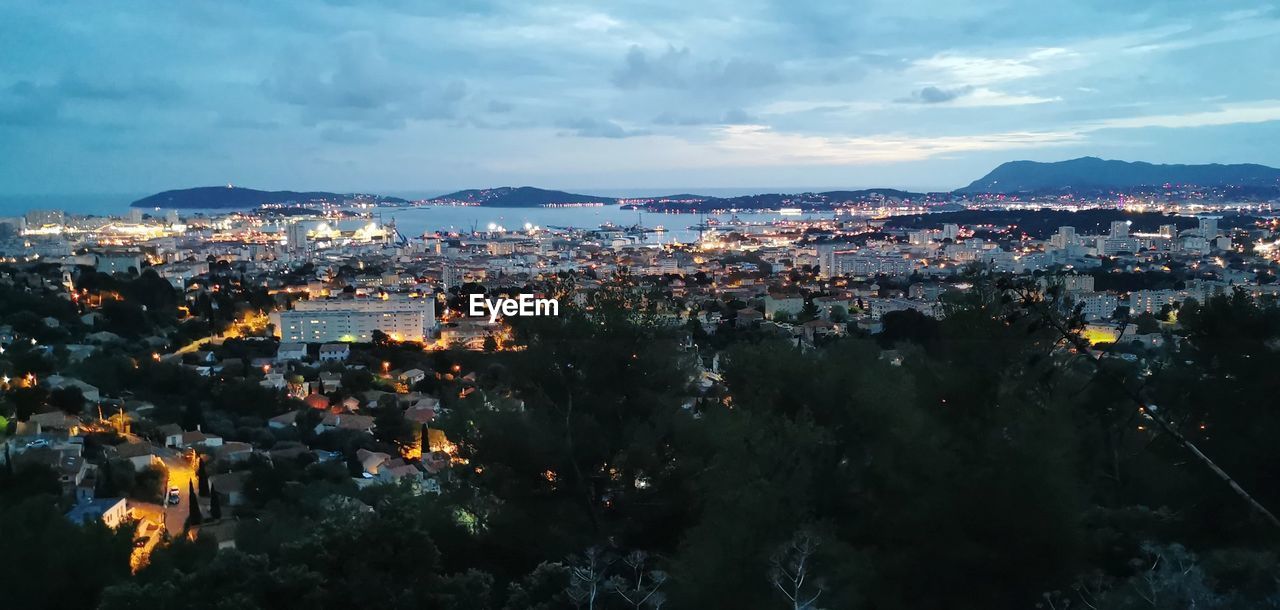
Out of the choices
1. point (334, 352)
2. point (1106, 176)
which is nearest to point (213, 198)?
point (334, 352)

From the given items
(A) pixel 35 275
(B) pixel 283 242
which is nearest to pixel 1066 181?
(B) pixel 283 242

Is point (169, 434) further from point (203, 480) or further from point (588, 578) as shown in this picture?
point (588, 578)

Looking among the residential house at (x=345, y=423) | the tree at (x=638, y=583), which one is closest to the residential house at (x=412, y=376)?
the residential house at (x=345, y=423)

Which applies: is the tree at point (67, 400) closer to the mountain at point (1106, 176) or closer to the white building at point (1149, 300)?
the white building at point (1149, 300)

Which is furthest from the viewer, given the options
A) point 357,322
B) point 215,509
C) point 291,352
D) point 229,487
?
point 357,322

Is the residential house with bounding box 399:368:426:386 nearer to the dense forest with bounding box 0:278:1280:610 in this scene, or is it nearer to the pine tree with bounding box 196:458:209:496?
the pine tree with bounding box 196:458:209:496

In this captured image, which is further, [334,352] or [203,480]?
[334,352]

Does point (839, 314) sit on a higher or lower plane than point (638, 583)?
lower

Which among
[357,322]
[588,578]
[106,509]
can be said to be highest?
[588,578]

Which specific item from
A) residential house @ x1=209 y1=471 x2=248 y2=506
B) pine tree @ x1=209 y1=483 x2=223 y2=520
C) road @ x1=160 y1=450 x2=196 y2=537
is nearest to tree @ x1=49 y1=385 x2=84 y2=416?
road @ x1=160 y1=450 x2=196 y2=537
